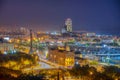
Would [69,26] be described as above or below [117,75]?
above

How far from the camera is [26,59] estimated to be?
7.60 m

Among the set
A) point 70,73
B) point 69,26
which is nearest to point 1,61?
point 70,73

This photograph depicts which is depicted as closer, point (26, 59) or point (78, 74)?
point (78, 74)

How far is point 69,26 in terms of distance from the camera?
30.9 meters

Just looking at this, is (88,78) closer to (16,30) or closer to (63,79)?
(63,79)

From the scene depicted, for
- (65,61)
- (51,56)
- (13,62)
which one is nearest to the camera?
(13,62)

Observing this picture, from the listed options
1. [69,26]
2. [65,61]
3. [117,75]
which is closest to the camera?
[117,75]

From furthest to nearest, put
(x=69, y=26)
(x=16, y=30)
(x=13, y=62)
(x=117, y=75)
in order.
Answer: (x=69, y=26) < (x=16, y=30) < (x=13, y=62) < (x=117, y=75)

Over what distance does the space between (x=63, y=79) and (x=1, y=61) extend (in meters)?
2.54

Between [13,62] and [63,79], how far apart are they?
92.1 inches

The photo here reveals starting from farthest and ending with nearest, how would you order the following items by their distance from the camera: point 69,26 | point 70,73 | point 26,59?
point 69,26
point 26,59
point 70,73

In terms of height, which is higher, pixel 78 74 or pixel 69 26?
pixel 69 26

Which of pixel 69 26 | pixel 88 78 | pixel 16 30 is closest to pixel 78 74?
pixel 88 78

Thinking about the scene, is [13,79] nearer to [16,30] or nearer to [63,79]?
[63,79]
